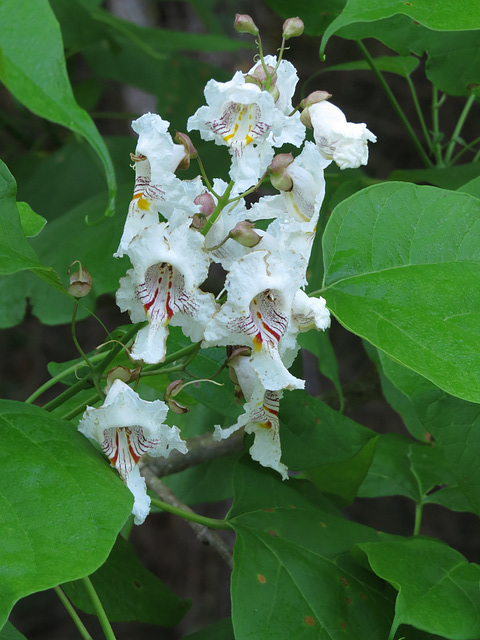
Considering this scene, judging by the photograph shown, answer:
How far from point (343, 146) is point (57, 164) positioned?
122 centimetres

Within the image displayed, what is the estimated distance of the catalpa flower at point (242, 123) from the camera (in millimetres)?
550

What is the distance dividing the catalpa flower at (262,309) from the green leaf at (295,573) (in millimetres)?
218

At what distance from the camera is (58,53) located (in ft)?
1.64

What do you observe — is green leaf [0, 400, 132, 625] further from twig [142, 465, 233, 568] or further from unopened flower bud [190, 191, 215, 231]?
twig [142, 465, 233, 568]

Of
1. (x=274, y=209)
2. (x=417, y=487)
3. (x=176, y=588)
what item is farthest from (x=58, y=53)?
(x=176, y=588)

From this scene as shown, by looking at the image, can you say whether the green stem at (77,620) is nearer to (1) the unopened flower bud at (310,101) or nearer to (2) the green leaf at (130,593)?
(2) the green leaf at (130,593)

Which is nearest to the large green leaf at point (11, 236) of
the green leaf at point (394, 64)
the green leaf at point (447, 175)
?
the green leaf at point (447, 175)

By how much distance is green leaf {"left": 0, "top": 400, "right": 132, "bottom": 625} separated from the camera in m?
0.49

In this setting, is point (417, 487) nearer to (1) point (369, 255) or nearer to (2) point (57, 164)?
(1) point (369, 255)

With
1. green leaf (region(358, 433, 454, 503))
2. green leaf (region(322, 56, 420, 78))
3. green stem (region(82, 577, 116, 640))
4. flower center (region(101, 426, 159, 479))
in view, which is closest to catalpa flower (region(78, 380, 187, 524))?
flower center (region(101, 426, 159, 479))

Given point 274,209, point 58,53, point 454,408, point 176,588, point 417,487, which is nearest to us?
point 58,53

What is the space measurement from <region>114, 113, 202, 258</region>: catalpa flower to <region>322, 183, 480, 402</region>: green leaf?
6.0 inches

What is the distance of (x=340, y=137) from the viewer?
1.93ft

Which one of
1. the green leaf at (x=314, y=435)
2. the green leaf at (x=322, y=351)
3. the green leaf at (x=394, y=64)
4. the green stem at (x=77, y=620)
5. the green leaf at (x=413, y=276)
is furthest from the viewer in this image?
the green leaf at (x=394, y=64)
